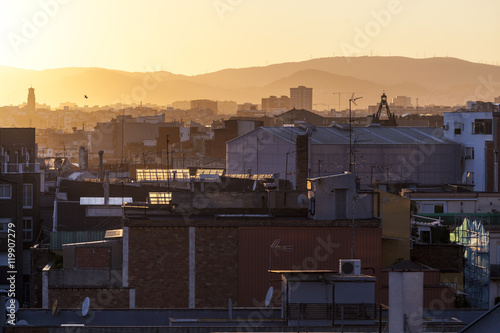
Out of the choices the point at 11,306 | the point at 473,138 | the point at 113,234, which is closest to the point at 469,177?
the point at 473,138

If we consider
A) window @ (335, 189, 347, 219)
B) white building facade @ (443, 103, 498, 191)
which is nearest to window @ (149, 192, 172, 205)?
window @ (335, 189, 347, 219)

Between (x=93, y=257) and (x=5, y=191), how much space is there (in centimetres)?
805

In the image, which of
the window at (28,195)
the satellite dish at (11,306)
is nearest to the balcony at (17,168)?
the window at (28,195)

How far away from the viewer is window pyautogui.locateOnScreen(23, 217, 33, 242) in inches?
1157

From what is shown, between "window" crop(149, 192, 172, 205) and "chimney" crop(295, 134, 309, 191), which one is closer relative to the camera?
"window" crop(149, 192, 172, 205)

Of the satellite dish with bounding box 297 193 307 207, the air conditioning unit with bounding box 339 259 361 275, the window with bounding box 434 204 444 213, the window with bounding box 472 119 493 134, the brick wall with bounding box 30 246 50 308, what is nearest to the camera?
the air conditioning unit with bounding box 339 259 361 275

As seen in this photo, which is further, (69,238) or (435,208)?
(435,208)

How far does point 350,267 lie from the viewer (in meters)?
16.4

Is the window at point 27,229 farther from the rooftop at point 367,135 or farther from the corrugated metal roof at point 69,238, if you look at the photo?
the rooftop at point 367,135

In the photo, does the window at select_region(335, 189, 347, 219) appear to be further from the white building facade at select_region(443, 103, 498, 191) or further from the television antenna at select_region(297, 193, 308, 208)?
the white building facade at select_region(443, 103, 498, 191)

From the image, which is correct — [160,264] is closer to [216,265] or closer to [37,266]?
[216,265]

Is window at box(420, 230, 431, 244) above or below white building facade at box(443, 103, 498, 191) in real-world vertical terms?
below

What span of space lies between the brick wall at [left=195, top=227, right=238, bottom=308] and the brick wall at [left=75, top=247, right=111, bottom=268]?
66.8 inches

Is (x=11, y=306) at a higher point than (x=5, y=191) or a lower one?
lower
